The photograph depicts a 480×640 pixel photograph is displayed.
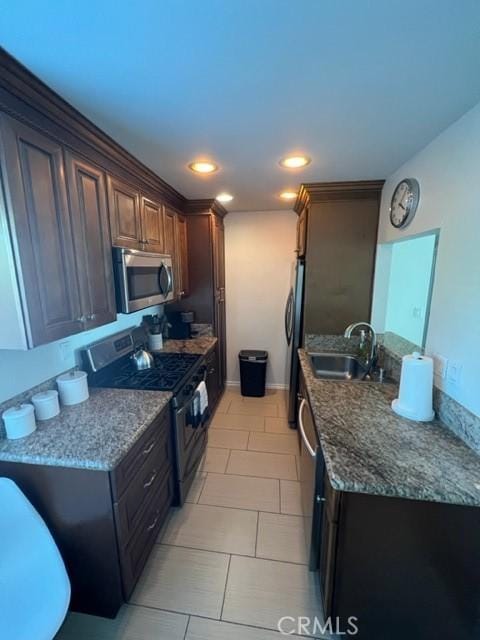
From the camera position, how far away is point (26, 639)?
94cm

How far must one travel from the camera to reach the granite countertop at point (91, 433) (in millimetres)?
1148

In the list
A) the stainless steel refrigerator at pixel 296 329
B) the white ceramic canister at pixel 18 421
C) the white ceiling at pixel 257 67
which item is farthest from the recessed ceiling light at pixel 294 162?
the white ceramic canister at pixel 18 421

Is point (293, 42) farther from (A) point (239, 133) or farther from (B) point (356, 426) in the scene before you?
(B) point (356, 426)

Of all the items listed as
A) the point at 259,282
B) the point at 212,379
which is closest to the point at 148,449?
the point at 212,379

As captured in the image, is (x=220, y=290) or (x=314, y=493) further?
(x=220, y=290)

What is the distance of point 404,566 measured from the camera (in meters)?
1.07

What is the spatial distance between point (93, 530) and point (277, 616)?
3.24ft

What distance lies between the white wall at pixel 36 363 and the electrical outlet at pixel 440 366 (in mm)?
2115

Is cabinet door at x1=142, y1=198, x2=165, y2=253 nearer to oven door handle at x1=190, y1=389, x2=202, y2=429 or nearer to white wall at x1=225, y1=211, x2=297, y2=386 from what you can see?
oven door handle at x1=190, y1=389, x2=202, y2=429

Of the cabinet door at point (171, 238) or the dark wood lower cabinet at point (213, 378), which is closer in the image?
the cabinet door at point (171, 238)

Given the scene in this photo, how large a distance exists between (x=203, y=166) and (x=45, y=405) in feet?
5.74

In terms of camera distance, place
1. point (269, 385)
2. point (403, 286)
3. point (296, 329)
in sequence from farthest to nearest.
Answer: point (269, 385) < point (296, 329) < point (403, 286)

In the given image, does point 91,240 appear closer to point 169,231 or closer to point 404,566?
point 169,231

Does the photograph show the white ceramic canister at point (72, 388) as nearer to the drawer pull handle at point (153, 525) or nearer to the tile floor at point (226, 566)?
the drawer pull handle at point (153, 525)
